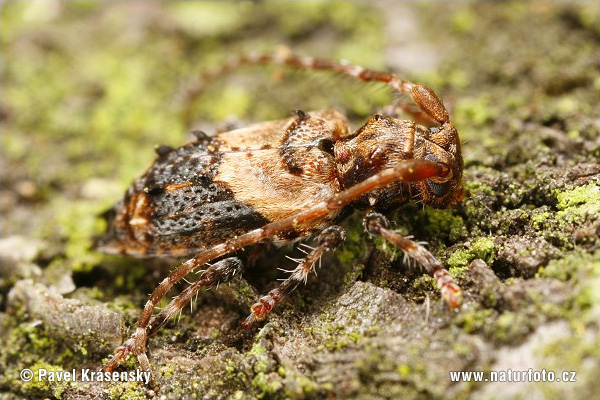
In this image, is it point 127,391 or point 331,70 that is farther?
point 331,70

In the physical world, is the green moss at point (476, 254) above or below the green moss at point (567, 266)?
below

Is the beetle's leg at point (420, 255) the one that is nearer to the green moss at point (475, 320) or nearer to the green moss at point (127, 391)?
the green moss at point (475, 320)

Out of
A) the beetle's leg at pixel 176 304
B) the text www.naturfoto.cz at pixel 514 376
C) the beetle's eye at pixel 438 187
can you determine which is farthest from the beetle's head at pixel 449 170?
the beetle's leg at pixel 176 304

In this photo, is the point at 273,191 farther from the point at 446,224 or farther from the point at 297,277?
the point at 446,224

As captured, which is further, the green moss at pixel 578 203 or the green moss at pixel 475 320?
the green moss at pixel 578 203

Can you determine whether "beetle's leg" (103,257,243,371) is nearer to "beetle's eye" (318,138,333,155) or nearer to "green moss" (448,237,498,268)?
"beetle's eye" (318,138,333,155)

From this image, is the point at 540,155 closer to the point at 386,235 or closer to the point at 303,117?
the point at 386,235

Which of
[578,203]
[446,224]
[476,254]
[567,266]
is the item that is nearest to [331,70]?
[446,224]
